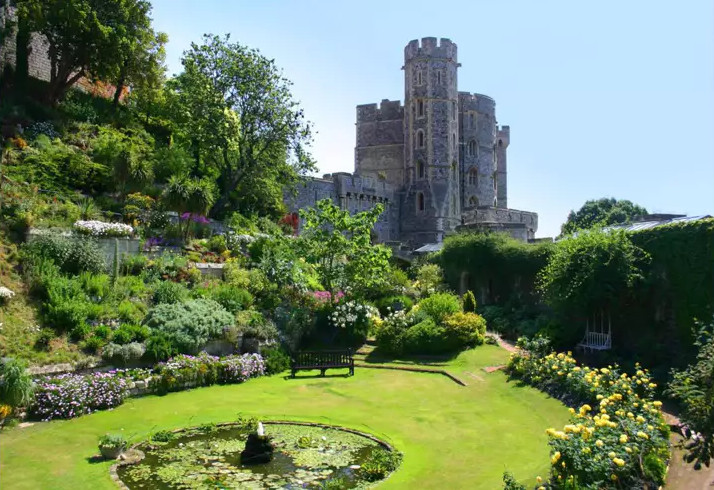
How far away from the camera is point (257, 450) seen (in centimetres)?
914

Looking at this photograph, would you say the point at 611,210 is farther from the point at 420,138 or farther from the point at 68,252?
the point at 68,252

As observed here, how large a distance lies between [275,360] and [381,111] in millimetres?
37233

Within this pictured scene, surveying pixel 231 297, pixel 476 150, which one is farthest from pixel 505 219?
pixel 231 297

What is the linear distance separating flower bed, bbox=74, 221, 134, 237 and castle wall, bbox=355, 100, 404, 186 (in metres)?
32.3

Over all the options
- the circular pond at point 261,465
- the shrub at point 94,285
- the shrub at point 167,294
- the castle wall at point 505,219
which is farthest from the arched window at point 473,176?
the circular pond at point 261,465

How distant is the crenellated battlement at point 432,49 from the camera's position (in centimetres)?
4581

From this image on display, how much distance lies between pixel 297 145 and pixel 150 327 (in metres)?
16.4

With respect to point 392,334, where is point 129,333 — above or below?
above

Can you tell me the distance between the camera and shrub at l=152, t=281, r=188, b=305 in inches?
656

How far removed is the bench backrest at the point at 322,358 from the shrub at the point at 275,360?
0.43 meters

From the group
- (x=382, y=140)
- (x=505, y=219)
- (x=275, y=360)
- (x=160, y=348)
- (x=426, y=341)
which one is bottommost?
(x=275, y=360)

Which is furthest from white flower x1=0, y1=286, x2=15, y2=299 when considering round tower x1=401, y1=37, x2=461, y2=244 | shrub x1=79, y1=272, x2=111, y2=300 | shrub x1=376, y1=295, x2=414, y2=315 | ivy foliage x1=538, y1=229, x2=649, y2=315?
round tower x1=401, y1=37, x2=461, y2=244

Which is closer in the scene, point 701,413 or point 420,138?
point 701,413

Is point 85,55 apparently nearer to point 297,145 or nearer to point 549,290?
point 297,145
